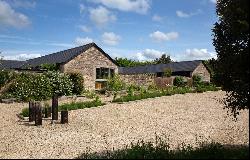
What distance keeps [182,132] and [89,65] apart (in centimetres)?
2424

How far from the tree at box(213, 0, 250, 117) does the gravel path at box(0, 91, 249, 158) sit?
3.22 ft

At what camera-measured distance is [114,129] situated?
1520cm

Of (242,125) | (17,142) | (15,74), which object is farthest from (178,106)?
(15,74)

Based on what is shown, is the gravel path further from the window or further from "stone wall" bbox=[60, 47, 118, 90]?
the window

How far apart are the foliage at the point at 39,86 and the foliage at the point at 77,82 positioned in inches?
Answer: 37.6

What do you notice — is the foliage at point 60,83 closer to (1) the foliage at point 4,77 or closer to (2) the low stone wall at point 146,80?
(1) the foliage at point 4,77

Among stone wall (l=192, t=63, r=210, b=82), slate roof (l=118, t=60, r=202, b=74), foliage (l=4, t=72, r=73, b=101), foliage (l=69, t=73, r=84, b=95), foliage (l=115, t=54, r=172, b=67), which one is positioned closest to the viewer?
foliage (l=4, t=72, r=73, b=101)

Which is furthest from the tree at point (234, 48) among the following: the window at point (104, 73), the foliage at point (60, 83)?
the window at point (104, 73)

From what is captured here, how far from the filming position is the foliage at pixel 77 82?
31.8m

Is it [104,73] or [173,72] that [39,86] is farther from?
[173,72]

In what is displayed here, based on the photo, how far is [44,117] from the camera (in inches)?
754

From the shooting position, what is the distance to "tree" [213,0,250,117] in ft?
27.1

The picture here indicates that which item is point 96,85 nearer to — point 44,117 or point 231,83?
point 44,117

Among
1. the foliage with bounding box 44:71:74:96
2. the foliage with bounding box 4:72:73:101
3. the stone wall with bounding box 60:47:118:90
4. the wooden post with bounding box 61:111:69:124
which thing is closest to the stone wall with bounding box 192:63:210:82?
the stone wall with bounding box 60:47:118:90
